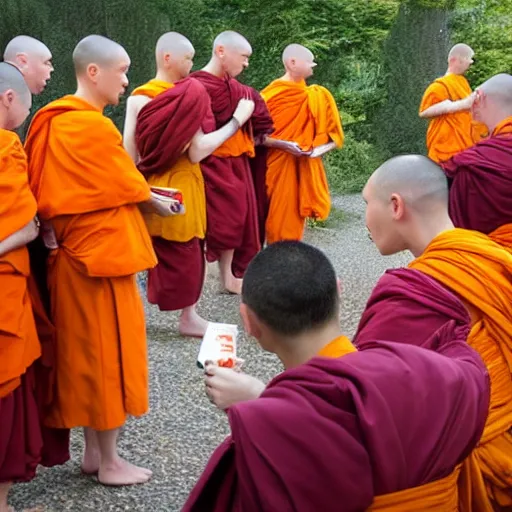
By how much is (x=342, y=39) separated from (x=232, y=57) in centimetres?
1036

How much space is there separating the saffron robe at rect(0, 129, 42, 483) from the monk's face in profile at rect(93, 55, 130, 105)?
0.52m

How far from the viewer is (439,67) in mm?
14070

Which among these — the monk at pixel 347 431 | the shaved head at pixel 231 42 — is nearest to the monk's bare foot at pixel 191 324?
the shaved head at pixel 231 42

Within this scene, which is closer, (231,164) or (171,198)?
(171,198)

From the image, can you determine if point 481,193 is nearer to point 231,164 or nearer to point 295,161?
point 231,164

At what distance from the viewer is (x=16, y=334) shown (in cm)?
313

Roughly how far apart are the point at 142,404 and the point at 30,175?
1076 millimetres

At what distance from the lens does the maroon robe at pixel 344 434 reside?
149cm

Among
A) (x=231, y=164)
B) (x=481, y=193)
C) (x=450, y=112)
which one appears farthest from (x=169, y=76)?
(x=450, y=112)

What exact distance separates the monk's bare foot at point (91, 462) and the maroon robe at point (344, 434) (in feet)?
7.21

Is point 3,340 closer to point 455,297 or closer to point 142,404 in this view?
point 142,404

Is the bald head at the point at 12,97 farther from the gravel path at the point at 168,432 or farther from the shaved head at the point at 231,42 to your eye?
the shaved head at the point at 231,42

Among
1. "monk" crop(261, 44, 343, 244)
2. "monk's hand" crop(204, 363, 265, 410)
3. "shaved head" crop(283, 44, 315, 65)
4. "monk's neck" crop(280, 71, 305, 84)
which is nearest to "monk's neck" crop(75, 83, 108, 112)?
"monk's hand" crop(204, 363, 265, 410)

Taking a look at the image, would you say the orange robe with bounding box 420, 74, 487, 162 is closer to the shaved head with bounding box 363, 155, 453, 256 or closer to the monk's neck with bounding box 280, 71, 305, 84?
the monk's neck with bounding box 280, 71, 305, 84
